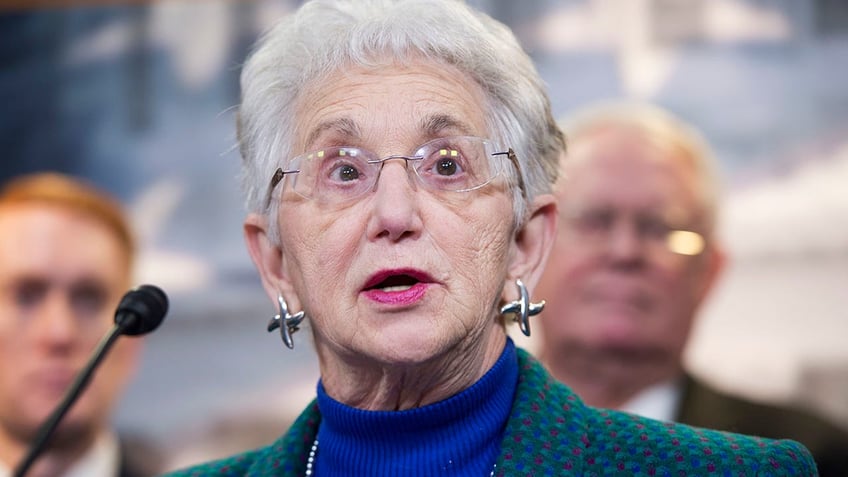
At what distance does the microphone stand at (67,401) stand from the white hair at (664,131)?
226 centimetres

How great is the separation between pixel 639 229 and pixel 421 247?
81.0 inches

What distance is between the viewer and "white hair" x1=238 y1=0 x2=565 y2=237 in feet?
6.83

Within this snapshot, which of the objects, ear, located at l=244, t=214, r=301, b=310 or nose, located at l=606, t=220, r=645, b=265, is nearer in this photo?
ear, located at l=244, t=214, r=301, b=310

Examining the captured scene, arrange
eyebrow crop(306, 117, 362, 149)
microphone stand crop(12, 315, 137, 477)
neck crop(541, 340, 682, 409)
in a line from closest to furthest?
1. microphone stand crop(12, 315, 137, 477)
2. eyebrow crop(306, 117, 362, 149)
3. neck crop(541, 340, 682, 409)

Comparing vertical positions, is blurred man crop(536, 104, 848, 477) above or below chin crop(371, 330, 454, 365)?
below

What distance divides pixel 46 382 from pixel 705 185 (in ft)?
8.38

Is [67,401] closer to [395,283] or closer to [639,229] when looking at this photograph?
[395,283]

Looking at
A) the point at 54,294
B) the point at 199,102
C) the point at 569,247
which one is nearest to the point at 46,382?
the point at 54,294

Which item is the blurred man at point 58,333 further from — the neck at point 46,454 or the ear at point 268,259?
the ear at point 268,259

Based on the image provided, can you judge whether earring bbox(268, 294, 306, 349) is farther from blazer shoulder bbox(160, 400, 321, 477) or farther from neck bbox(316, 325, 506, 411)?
blazer shoulder bbox(160, 400, 321, 477)

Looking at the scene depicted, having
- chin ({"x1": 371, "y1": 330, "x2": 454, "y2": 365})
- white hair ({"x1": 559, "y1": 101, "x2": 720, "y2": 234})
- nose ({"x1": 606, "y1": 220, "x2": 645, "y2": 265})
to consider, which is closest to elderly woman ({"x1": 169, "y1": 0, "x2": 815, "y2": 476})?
chin ({"x1": 371, "y1": 330, "x2": 454, "y2": 365})

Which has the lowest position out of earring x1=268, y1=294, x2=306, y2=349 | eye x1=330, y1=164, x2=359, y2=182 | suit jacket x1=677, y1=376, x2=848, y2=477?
suit jacket x1=677, y1=376, x2=848, y2=477

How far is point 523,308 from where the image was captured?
2061 millimetres

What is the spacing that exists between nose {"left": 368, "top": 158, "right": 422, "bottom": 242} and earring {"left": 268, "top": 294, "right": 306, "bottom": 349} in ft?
1.06
